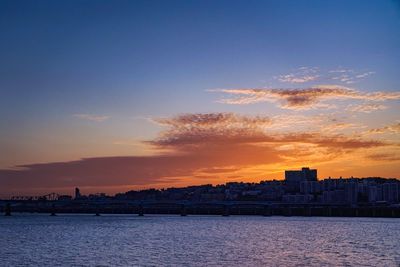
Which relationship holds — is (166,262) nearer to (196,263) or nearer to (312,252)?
(196,263)

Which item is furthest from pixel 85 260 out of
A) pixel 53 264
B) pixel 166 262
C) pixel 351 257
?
pixel 351 257

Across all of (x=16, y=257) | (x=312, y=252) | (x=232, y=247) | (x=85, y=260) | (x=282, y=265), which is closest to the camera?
(x=282, y=265)

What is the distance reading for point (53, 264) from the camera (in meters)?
60.3

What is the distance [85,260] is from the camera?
208 ft

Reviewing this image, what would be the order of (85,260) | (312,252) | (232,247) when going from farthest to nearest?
(232,247) < (312,252) < (85,260)

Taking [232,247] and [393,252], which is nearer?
[393,252]

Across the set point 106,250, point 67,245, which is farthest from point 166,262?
point 67,245

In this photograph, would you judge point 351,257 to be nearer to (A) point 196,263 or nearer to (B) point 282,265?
(B) point 282,265

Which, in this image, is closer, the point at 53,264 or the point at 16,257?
the point at 53,264

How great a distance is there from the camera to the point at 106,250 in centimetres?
7669

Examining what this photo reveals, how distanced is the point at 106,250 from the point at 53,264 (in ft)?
54.8

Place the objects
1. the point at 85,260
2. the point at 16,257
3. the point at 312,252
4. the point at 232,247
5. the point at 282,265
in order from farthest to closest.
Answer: the point at 232,247 < the point at 312,252 < the point at 16,257 < the point at 85,260 < the point at 282,265

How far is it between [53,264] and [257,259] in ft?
68.9

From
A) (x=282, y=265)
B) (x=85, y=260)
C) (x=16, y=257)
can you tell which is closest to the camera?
(x=282, y=265)
